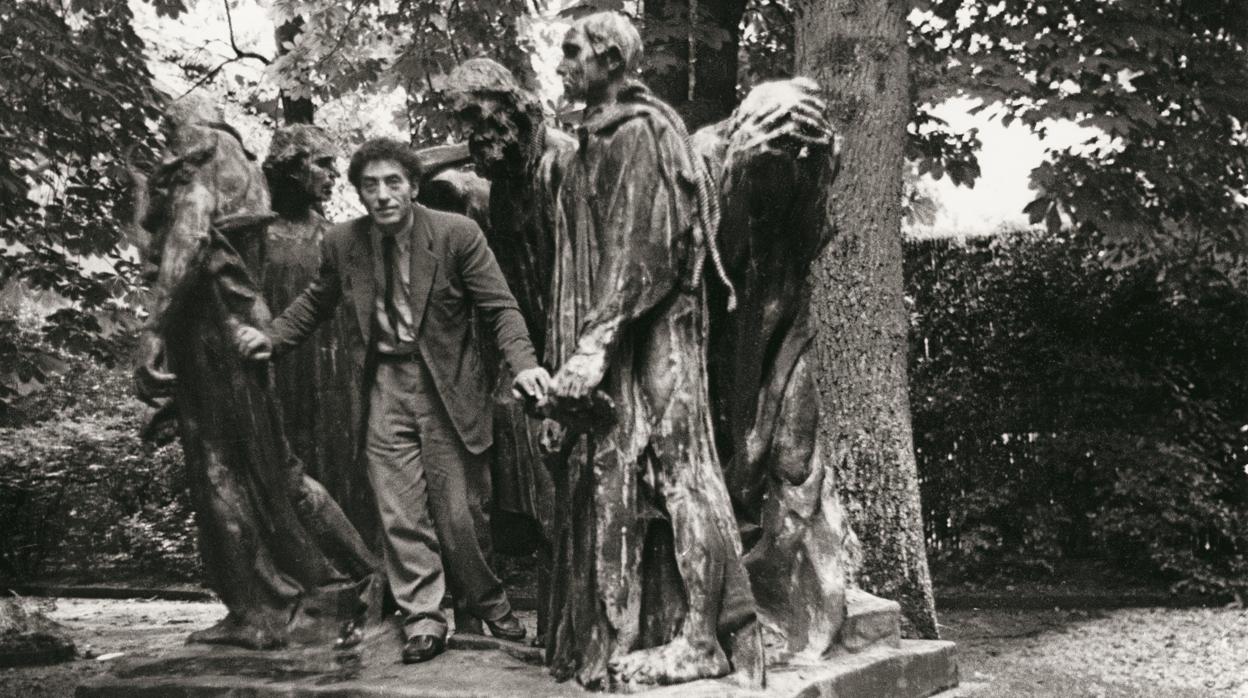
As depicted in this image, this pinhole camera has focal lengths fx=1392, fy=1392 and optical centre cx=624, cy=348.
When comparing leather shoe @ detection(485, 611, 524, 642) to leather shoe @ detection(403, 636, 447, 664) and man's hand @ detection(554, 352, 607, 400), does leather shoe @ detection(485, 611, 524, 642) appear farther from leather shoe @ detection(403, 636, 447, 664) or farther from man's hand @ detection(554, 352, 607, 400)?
man's hand @ detection(554, 352, 607, 400)

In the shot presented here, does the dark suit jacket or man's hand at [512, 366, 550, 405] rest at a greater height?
the dark suit jacket

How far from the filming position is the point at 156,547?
1611 centimetres

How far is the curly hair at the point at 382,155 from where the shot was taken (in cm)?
532

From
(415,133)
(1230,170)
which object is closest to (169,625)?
(415,133)

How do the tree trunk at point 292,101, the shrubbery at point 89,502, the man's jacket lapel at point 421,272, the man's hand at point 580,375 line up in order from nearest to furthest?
the man's hand at point 580,375 → the man's jacket lapel at point 421,272 → the tree trunk at point 292,101 → the shrubbery at point 89,502

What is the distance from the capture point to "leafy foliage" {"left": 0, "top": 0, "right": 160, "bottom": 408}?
37.4ft

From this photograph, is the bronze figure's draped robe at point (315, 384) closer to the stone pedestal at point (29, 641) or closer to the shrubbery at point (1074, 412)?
the stone pedestal at point (29, 641)

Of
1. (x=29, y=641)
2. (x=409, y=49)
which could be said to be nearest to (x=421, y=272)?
(x=29, y=641)

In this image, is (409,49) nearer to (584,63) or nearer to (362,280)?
(362,280)

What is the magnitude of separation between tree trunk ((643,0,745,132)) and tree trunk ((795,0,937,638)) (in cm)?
150

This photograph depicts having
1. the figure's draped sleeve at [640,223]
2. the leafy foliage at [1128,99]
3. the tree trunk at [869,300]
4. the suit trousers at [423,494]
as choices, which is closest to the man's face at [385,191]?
the suit trousers at [423,494]

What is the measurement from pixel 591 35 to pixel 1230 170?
926 centimetres

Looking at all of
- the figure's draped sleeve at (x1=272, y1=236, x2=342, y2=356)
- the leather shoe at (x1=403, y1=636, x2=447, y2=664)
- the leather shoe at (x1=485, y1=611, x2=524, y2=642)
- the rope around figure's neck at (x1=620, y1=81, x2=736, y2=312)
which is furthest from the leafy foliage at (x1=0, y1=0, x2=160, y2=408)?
the rope around figure's neck at (x1=620, y1=81, x2=736, y2=312)

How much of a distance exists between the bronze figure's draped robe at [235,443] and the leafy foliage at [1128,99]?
6.67 m
